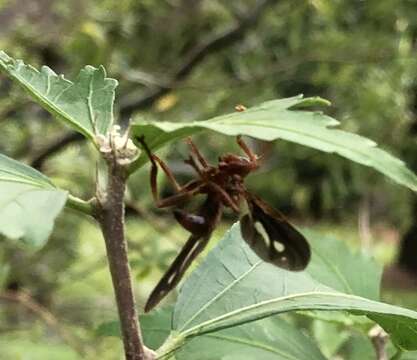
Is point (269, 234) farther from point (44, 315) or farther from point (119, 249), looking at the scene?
point (44, 315)

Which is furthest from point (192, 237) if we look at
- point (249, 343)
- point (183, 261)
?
point (249, 343)

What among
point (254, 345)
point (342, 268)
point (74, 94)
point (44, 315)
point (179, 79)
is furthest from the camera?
point (179, 79)

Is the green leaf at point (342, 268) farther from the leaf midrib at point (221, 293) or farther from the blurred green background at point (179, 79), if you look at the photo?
the blurred green background at point (179, 79)

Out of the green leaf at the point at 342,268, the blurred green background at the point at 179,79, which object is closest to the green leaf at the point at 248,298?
the green leaf at the point at 342,268

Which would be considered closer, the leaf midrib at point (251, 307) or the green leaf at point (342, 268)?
the leaf midrib at point (251, 307)

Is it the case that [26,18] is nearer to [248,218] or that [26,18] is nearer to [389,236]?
[248,218]

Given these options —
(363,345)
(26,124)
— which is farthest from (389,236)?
(363,345)
